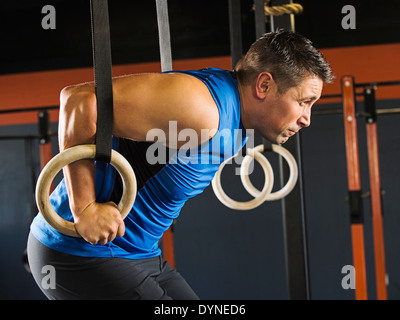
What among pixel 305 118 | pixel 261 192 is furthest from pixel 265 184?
pixel 305 118

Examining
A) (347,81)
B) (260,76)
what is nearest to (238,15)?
(260,76)

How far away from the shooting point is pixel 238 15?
6.08 feet

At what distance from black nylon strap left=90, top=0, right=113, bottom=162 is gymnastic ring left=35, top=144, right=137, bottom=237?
0.07ft

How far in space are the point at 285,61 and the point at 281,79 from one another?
0.05 meters

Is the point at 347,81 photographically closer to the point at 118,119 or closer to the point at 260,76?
the point at 260,76

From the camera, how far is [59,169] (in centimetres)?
112

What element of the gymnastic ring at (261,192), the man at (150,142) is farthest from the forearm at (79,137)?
the gymnastic ring at (261,192)

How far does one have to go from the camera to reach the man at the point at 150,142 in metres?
1.16

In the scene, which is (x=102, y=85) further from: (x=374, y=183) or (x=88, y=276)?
(x=374, y=183)

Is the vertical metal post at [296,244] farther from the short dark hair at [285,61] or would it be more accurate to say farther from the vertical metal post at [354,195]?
the short dark hair at [285,61]

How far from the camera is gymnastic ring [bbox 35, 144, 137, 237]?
1.10 metres

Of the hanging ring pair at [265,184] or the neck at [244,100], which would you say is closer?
the neck at [244,100]

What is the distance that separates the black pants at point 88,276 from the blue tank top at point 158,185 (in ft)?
0.07
